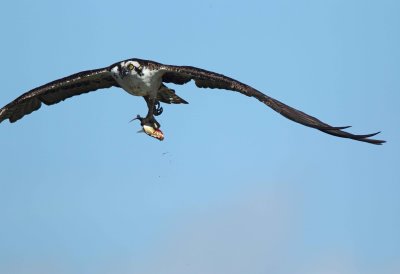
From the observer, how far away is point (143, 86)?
119ft

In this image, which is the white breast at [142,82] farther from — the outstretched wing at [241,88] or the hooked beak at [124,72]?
the outstretched wing at [241,88]

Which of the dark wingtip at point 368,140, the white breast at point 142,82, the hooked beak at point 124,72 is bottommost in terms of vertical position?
the dark wingtip at point 368,140

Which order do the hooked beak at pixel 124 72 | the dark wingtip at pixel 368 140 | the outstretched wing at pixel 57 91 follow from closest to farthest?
1. the dark wingtip at pixel 368 140
2. the hooked beak at pixel 124 72
3. the outstretched wing at pixel 57 91

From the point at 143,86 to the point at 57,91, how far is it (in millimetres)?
3290

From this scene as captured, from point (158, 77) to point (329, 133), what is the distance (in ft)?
21.1

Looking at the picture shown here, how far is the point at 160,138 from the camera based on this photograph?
36969mm

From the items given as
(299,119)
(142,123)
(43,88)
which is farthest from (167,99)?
(299,119)

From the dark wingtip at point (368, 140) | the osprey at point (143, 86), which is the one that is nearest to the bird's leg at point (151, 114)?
the osprey at point (143, 86)

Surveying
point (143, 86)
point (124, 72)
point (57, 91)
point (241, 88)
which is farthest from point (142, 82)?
point (57, 91)

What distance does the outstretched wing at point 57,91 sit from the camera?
124 feet

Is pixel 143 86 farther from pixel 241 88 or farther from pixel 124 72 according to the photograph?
pixel 241 88

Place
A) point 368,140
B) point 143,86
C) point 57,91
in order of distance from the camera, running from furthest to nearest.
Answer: point 57,91 < point 143,86 < point 368,140

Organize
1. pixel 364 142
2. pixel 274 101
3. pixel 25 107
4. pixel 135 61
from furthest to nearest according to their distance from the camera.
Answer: pixel 25 107 → pixel 135 61 → pixel 274 101 → pixel 364 142

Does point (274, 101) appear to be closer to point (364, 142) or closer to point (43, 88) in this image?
point (364, 142)
